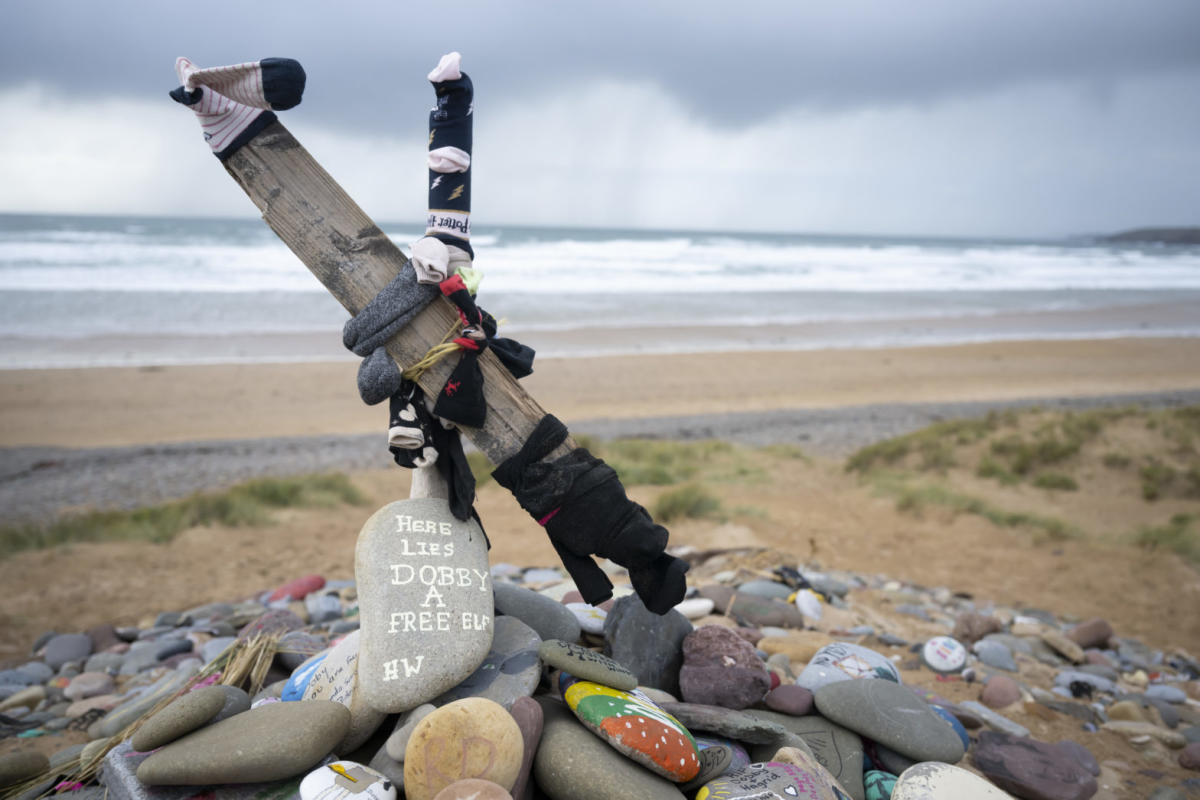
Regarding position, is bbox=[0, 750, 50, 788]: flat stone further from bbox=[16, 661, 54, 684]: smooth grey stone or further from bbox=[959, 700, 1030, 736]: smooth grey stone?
bbox=[959, 700, 1030, 736]: smooth grey stone

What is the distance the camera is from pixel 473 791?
2441 mm

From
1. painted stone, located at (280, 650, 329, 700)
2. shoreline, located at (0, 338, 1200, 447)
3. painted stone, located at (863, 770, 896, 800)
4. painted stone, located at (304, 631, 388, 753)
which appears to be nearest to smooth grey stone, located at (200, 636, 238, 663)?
painted stone, located at (280, 650, 329, 700)

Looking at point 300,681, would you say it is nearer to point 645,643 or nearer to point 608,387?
point 645,643

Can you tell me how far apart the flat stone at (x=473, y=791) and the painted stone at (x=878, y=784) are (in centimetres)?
179

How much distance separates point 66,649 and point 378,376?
4.57 m

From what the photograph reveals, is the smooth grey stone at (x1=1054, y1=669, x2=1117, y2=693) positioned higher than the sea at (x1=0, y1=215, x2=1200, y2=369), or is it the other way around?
the sea at (x1=0, y1=215, x2=1200, y2=369)

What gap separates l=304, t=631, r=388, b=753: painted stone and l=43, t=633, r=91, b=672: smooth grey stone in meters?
3.24

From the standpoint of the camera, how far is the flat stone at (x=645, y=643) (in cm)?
374

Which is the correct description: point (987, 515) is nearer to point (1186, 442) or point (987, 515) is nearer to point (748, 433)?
point (1186, 442)

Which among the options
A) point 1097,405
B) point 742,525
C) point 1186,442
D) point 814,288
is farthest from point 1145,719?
point 814,288

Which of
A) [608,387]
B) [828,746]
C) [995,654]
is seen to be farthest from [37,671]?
[608,387]

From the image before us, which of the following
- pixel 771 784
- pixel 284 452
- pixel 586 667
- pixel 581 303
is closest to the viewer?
pixel 771 784

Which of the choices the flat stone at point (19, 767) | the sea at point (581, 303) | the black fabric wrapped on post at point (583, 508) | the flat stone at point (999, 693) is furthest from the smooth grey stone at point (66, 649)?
the sea at point (581, 303)

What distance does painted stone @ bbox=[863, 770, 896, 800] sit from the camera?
328cm
